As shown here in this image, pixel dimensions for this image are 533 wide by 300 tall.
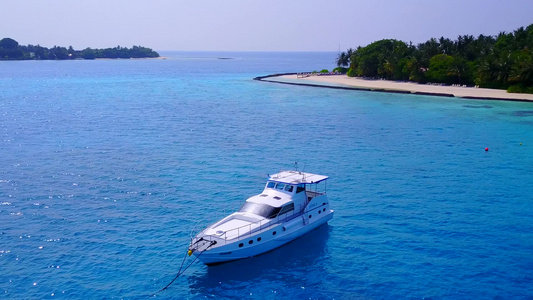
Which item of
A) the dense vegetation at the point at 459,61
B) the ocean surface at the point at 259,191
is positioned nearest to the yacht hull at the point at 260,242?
the ocean surface at the point at 259,191

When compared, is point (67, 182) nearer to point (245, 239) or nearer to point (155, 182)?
point (155, 182)

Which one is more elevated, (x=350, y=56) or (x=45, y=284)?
(x=350, y=56)

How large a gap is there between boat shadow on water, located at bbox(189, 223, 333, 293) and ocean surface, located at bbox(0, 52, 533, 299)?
0.37 ft

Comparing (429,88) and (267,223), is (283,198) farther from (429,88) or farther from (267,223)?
(429,88)

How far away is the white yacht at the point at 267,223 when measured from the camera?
1073 inches

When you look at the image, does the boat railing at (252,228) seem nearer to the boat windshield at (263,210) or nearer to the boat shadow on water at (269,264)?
the boat windshield at (263,210)

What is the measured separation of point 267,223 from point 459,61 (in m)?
109

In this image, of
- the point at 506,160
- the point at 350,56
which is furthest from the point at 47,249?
the point at 350,56

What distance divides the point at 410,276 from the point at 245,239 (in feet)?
32.9

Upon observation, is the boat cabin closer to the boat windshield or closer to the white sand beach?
the boat windshield

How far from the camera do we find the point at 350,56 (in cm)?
17700

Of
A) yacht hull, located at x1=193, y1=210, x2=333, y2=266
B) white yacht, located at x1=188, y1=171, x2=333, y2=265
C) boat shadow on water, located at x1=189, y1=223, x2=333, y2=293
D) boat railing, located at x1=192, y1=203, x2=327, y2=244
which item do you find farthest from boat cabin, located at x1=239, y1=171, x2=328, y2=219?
boat shadow on water, located at x1=189, y1=223, x2=333, y2=293

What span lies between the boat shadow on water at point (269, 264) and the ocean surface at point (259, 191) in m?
0.11

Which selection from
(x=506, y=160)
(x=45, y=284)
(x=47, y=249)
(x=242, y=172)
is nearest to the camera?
(x=45, y=284)
